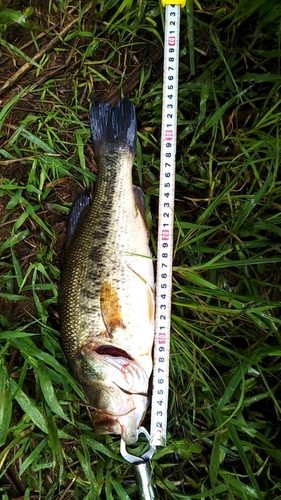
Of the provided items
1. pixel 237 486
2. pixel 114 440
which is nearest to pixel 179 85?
pixel 114 440

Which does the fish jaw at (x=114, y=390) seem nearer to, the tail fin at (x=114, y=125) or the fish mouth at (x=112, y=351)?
the fish mouth at (x=112, y=351)

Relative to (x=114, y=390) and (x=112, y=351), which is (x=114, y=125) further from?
(x=114, y=390)

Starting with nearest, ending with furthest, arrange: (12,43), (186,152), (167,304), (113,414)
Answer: (113,414) → (167,304) → (186,152) → (12,43)

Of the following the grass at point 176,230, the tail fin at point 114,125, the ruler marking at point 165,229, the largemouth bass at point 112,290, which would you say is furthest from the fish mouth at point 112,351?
the tail fin at point 114,125

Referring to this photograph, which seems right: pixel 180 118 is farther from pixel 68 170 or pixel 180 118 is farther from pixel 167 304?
pixel 167 304

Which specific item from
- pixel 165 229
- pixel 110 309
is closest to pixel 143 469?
pixel 110 309

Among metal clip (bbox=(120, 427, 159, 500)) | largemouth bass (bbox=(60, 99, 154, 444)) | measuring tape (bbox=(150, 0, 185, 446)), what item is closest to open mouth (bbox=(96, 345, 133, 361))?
largemouth bass (bbox=(60, 99, 154, 444))
